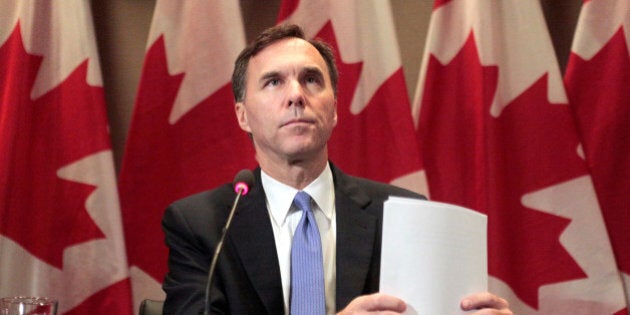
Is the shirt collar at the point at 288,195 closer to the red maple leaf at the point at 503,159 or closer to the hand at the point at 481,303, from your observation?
the hand at the point at 481,303

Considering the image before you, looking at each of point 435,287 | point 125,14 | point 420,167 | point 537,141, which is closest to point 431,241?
point 435,287

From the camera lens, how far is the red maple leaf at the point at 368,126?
3.31 metres

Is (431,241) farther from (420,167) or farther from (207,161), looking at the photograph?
(207,161)

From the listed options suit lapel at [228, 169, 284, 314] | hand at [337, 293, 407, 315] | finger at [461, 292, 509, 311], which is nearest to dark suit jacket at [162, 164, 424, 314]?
suit lapel at [228, 169, 284, 314]

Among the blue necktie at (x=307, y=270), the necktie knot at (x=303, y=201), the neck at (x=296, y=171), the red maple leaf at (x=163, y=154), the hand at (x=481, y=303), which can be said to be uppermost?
the red maple leaf at (x=163, y=154)

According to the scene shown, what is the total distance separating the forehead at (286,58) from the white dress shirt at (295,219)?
12.9 inches

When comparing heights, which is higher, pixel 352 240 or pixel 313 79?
pixel 313 79

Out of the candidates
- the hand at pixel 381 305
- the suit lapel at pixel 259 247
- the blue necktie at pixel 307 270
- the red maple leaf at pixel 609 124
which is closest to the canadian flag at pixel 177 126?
the suit lapel at pixel 259 247

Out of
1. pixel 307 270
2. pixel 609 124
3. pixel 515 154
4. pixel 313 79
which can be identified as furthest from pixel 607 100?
pixel 307 270

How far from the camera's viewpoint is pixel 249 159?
3357 mm

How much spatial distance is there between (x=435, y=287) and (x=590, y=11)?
80.0 inches

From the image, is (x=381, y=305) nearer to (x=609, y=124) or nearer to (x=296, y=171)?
(x=296, y=171)

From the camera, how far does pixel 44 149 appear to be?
3.22 meters

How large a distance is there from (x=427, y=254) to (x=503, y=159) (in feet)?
5.69
